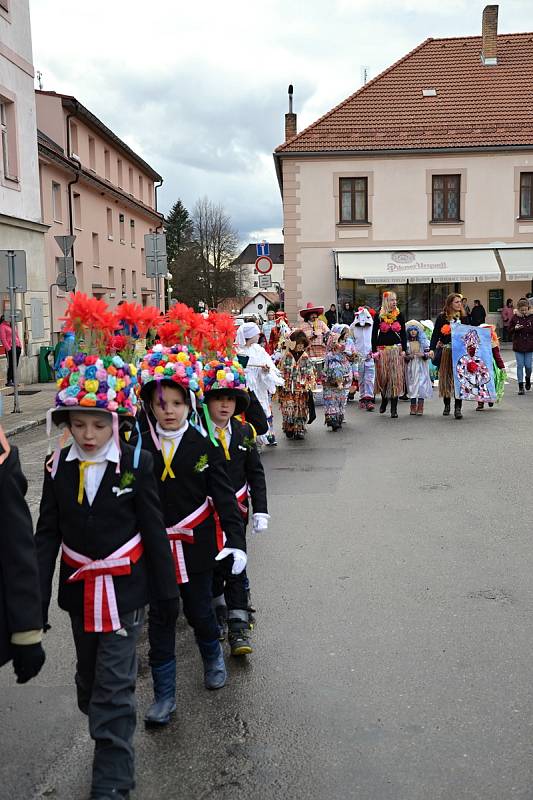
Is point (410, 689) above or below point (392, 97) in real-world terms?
below

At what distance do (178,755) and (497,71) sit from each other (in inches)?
1432

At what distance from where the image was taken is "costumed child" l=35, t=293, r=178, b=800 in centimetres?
326

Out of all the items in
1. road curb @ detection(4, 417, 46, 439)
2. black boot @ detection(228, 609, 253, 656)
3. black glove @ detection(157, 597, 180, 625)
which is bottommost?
road curb @ detection(4, 417, 46, 439)

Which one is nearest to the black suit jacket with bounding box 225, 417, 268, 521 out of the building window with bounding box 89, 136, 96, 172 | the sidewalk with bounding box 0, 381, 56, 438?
the sidewalk with bounding box 0, 381, 56, 438

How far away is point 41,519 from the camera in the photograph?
3395 millimetres

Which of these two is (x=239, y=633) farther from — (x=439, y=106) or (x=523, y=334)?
(x=439, y=106)

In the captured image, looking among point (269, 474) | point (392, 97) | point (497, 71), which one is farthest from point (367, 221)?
point (269, 474)

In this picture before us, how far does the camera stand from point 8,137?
22.1 meters

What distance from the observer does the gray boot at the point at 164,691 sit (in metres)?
3.73

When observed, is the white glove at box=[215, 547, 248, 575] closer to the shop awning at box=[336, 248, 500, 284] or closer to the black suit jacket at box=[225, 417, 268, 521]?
the black suit jacket at box=[225, 417, 268, 521]

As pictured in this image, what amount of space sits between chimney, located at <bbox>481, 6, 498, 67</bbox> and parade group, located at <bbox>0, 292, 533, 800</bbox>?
34.3 metres

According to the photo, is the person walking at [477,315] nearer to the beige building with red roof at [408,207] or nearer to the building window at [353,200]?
the beige building with red roof at [408,207]

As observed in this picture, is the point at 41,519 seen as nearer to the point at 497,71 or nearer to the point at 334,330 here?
the point at 334,330

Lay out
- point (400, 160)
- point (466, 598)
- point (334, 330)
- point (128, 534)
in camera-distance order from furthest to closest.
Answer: point (400, 160) < point (334, 330) < point (466, 598) < point (128, 534)
